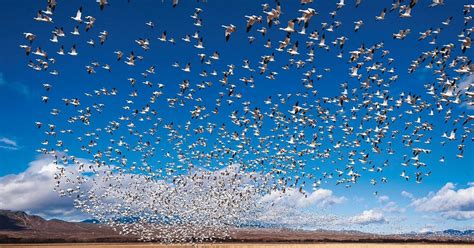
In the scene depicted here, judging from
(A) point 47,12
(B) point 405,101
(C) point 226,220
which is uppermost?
(A) point 47,12

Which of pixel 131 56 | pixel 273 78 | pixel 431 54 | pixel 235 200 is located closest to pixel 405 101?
pixel 431 54

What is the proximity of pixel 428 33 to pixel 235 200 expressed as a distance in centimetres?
4004

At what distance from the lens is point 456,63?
32.9m

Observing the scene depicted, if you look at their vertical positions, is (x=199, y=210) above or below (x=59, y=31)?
below

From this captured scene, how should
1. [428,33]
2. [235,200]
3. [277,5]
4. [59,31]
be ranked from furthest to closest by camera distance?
1. [235,200]
2. [59,31]
3. [428,33]
4. [277,5]

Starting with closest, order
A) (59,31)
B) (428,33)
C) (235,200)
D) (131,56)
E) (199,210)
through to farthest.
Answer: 1. (428,33)
2. (59,31)
3. (131,56)
4. (235,200)
5. (199,210)

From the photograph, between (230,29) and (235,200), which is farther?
(235,200)

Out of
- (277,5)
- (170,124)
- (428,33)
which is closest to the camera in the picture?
(277,5)

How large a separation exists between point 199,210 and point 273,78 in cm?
3746

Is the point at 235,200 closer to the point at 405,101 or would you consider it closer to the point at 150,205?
the point at 150,205

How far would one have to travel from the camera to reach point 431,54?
34.0 m

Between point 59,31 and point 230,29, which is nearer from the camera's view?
point 230,29

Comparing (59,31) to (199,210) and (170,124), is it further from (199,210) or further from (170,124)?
(199,210)

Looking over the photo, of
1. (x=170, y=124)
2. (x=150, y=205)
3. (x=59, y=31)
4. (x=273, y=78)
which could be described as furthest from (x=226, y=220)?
(x=59, y=31)
